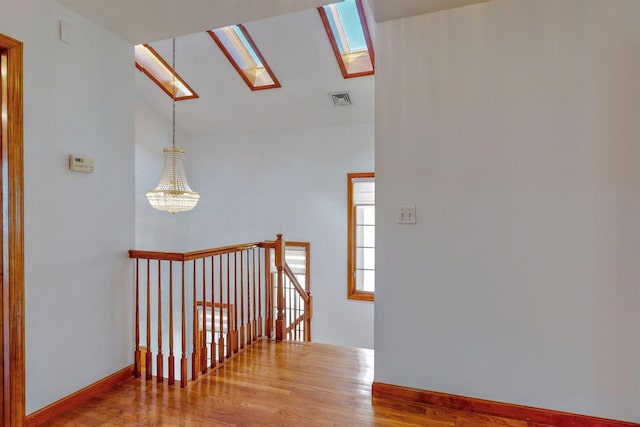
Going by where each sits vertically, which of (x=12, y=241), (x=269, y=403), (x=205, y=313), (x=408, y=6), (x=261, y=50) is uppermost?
(x=261, y=50)

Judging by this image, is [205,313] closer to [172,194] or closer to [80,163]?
[80,163]

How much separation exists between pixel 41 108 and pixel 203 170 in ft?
13.3

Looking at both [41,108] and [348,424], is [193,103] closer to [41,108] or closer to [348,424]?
[41,108]

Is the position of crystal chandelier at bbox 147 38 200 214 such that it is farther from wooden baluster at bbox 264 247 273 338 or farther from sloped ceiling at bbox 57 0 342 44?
sloped ceiling at bbox 57 0 342 44

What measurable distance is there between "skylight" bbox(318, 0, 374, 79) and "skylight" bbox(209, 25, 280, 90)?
2.86ft

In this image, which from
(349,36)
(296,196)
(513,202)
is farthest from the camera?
(296,196)

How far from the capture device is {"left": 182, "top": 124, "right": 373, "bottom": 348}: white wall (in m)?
5.12

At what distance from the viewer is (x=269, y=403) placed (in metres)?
2.13

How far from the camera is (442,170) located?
6.82ft

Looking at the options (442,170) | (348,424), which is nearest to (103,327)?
(348,424)

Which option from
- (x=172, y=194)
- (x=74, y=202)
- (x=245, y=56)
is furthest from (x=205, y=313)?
(x=245, y=56)

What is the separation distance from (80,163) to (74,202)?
246mm

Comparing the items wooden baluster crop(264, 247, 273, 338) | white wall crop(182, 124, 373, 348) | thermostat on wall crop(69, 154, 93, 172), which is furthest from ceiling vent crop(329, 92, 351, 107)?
thermostat on wall crop(69, 154, 93, 172)

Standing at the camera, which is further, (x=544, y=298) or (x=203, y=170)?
(x=203, y=170)
